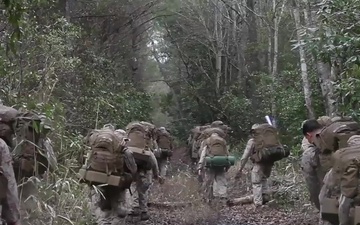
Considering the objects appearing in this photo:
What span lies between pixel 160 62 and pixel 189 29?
9342 mm

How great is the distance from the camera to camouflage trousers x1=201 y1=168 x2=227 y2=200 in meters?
16.2

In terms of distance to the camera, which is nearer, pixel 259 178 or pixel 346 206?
pixel 346 206

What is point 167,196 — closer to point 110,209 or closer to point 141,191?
point 141,191

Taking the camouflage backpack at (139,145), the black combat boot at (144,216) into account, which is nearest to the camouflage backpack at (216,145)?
the black combat boot at (144,216)

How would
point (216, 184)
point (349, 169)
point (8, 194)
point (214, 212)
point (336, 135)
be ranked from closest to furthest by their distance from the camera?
point (8, 194) → point (349, 169) → point (336, 135) → point (214, 212) → point (216, 184)

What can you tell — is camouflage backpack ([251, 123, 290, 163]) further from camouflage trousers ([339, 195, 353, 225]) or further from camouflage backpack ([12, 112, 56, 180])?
camouflage trousers ([339, 195, 353, 225])

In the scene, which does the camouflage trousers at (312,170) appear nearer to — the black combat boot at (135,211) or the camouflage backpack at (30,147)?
the camouflage backpack at (30,147)

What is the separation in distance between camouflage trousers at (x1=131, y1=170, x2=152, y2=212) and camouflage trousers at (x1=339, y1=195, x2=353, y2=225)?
6853 mm

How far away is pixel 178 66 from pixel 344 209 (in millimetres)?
35613

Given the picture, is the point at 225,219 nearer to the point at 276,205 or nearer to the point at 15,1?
the point at 276,205

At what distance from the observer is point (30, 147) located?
7.98m

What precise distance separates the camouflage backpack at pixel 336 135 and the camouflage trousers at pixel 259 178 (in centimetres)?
635

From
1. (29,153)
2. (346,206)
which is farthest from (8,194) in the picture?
(346,206)

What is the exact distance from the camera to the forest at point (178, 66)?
33.6ft
